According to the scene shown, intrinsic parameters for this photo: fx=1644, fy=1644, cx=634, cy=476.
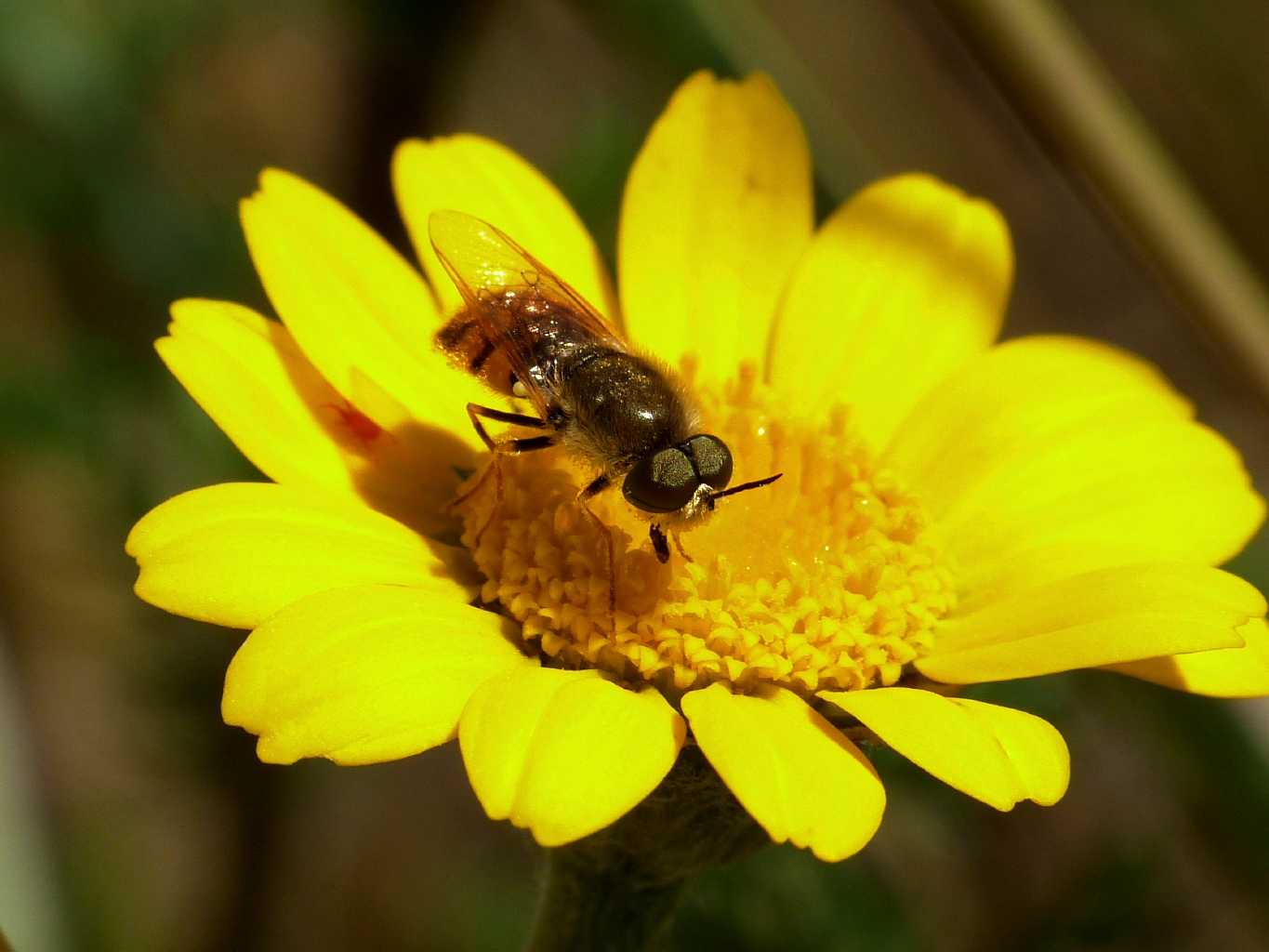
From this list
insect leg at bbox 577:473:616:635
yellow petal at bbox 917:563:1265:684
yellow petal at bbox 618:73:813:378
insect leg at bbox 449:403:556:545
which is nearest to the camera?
yellow petal at bbox 917:563:1265:684

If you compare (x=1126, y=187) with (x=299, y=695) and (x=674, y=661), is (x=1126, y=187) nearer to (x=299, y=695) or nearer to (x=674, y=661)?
(x=674, y=661)

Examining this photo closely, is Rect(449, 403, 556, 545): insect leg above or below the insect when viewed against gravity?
below

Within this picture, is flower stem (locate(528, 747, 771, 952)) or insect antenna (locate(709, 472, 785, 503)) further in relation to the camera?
insect antenna (locate(709, 472, 785, 503))

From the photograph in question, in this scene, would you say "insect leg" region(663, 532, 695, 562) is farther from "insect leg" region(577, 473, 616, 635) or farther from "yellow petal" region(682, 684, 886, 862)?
"yellow petal" region(682, 684, 886, 862)

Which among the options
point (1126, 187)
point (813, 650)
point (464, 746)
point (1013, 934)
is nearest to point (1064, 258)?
point (1013, 934)

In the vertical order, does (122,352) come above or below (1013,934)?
above

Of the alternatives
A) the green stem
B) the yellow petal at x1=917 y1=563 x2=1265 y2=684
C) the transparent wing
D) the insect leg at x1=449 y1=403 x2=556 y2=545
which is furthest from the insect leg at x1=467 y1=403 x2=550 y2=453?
the green stem

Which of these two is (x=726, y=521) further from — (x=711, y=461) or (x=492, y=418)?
(x=492, y=418)

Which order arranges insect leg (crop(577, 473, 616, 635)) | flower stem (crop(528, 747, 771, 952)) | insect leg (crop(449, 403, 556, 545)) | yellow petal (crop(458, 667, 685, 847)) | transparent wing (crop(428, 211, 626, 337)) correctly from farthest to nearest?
transparent wing (crop(428, 211, 626, 337)) < insect leg (crop(449, 403, 556, 545)) < insect leg (crop(577, 473, 616, 635)) < flower stem (crop(528, 747, 771, 952)) < yellow petal (crop(458, 667, 685, 847))
